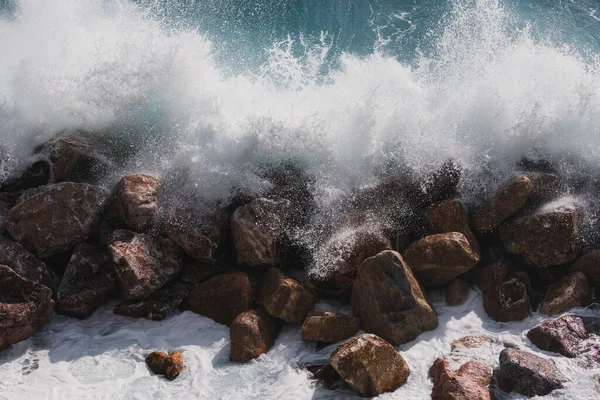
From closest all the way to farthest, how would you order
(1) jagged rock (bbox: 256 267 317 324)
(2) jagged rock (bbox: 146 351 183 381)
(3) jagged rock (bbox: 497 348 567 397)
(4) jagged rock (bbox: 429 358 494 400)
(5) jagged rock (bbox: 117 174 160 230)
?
(4) jagged rock (bbox: 429 358 494 400), (3) jagged rock (bbox: 497 348 567 397), (2) jagged rock (bbox: 146 351 183 381), (1) jagged rock (bbox: 256 267 317 324), (5) jagged rock (bbox: 117 174 160 230)

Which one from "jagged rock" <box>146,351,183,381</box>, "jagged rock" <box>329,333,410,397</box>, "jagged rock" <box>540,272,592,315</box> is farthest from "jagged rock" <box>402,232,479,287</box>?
"jagged rock" <box>146,351,183,381</box>

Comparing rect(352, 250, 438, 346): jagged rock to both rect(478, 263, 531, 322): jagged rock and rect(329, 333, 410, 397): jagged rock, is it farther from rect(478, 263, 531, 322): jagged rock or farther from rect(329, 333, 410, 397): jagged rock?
rect(478, 263, 531, 322): jagged rock

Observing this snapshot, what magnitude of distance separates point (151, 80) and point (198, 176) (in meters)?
2.59

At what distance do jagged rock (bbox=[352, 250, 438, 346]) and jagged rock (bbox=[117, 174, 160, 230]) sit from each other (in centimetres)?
302

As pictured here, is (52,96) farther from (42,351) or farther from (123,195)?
(42,351)

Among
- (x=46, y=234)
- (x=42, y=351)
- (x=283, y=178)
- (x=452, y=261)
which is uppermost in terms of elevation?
(x=452, y=261)

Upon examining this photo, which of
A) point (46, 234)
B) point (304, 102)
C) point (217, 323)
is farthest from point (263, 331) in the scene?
point (304, 102)

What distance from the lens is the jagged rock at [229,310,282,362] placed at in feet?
18.4

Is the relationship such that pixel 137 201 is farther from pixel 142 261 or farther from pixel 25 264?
pixel 25 264

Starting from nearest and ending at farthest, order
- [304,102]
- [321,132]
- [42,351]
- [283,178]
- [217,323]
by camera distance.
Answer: [42,351] < [217,323] < [283,178] < [321,132] < [304,102]

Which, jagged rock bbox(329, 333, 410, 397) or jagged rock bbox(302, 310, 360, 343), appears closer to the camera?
jagged rock bbox(329, 333, 410, 397)

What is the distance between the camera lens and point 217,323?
624 centimetres

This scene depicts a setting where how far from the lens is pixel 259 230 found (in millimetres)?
6547

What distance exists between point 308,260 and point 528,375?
2.94m
